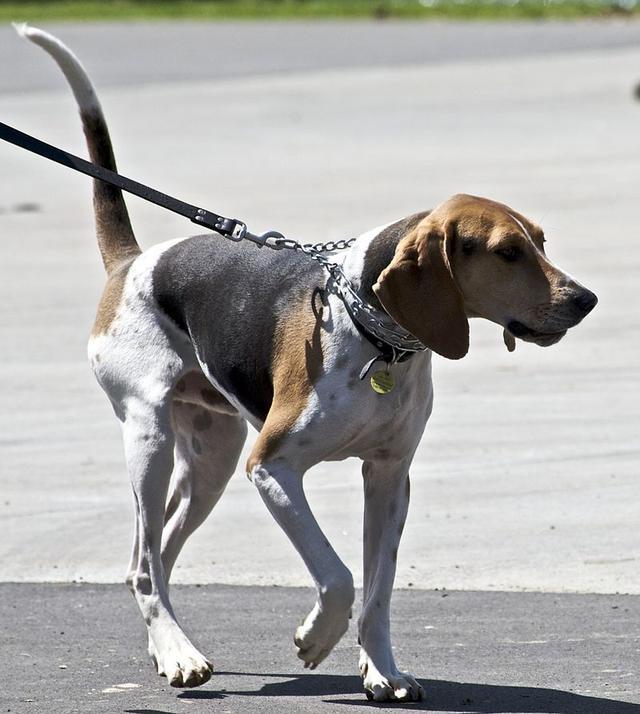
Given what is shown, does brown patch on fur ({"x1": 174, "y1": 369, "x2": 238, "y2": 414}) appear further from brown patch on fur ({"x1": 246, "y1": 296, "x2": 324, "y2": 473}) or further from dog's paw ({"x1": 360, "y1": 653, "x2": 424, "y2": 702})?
dog's paw ({"x1": 360, "y1": 653, "x2": 424, "y2": 702})

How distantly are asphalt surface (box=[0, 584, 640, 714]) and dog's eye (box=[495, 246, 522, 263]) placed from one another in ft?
4.15

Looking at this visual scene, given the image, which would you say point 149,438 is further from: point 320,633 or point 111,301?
point 320,633

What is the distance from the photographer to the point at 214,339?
5.26 meters

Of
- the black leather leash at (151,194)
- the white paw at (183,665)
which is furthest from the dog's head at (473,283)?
the white paw at (183,665)

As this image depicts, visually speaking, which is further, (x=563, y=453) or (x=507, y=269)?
(x=563, y=453)

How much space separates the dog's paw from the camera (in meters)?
4.98

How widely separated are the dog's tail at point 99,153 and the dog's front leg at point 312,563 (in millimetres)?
1363

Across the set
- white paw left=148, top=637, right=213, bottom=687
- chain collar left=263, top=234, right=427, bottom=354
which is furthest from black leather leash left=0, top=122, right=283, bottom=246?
white paw left=148, top=637, right=213, bottom=687

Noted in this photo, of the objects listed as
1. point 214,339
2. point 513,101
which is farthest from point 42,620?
point 513,101

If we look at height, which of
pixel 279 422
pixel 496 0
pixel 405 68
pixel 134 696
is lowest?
pixel 496 0

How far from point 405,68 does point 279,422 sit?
904 inches

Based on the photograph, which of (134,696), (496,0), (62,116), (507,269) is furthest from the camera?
(496,0)

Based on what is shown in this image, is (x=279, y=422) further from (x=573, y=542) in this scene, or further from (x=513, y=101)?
(x=513, y=101)

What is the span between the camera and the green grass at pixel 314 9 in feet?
131
